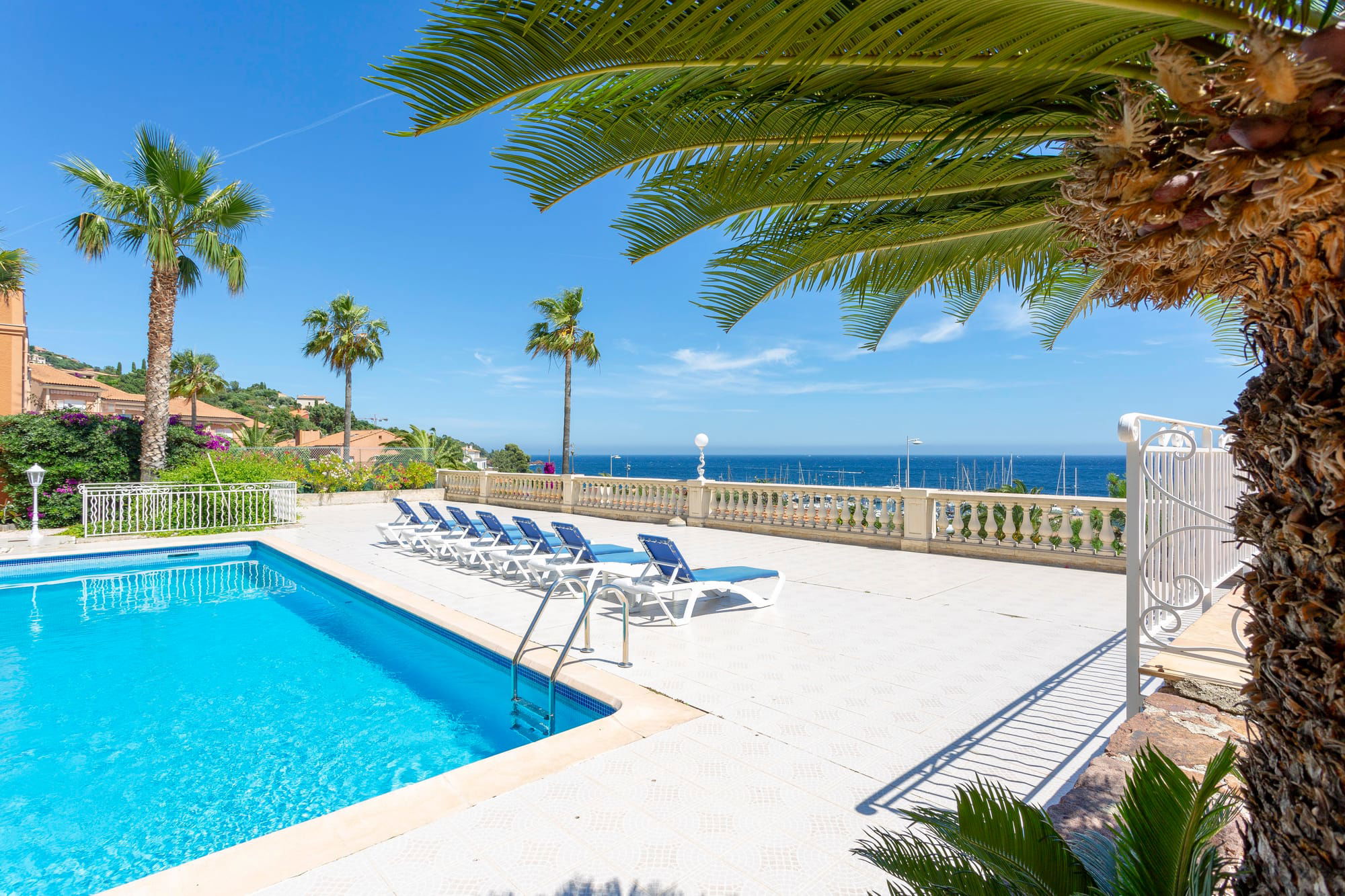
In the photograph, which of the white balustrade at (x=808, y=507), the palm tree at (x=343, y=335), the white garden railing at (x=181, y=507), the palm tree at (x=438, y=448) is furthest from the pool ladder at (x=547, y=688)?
the palm tree at (x=343, y=335)

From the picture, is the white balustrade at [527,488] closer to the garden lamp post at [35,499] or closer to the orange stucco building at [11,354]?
the garden lamp post at [35,499]

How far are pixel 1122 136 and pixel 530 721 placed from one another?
5274mm

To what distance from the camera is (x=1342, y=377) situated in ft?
3.82

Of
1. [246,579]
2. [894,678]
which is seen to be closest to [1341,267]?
[894,678]

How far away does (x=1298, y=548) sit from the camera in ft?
4.04

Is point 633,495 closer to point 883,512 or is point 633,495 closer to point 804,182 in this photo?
point 883,512

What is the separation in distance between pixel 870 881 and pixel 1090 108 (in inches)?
114

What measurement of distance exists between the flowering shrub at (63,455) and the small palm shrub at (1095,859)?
1965cm

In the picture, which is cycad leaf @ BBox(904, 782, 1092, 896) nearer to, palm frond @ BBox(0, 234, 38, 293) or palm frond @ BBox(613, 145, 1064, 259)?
palm frond @ BBox(613, 145, 1064, 259)

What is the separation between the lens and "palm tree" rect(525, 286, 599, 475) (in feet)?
88.9

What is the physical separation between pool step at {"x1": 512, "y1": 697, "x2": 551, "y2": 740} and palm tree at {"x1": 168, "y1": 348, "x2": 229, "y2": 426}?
43127 millimetres

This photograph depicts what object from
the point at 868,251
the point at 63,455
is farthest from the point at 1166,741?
the point at 63,455

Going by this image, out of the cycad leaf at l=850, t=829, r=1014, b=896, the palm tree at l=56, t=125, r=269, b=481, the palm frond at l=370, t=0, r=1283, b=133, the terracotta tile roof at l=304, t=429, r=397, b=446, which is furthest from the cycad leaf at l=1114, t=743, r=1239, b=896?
the terracotta tile roof at l=304, t=429, r=397, b=446

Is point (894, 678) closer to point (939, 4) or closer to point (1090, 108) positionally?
point (1090, 108)
